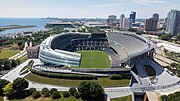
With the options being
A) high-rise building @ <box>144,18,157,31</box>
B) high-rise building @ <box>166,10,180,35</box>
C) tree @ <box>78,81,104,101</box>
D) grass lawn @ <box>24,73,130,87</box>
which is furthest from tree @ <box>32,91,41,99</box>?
high-rise building @ <box>144,18,157,31</box>

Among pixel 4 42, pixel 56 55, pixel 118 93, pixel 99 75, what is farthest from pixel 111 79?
pixel 4 42

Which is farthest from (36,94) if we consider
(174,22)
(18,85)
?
(174,22)

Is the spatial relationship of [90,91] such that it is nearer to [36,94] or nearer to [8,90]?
[36,94]

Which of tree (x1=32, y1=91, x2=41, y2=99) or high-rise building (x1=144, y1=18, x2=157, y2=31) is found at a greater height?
high-rise building (x1=144, y1=18, x2=157, y2=31)

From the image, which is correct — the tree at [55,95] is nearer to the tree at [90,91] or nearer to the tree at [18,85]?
the tree at [90,91]

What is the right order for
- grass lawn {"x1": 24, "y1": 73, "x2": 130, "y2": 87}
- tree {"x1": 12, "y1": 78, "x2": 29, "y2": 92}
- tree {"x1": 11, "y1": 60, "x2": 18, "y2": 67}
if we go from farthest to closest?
tree {"x1": 11, "y1": 60, "x2": 18, "y2": 67}
grass lawn {"x1": 24, "y1": 73, "x2": 130, "y2": 87}
tree {"x1": 12, "y1": 78, "x2": 29, "y2": 92}

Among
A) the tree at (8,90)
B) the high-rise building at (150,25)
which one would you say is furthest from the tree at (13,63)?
the high-rise building at (150,25)

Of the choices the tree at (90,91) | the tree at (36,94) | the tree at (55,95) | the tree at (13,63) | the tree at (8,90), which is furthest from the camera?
the tree at (13,63)

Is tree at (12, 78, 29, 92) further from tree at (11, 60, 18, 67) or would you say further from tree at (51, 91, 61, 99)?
tree at (11, 60, 18, 67)

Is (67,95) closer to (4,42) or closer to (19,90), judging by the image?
(19,90)

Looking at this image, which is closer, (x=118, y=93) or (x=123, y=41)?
(x=118, y=93)

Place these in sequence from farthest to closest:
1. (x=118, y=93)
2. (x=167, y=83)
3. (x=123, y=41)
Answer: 1. (x=123, y=41)
2. (x=167, y=83)
3. (x=118, y=93)
